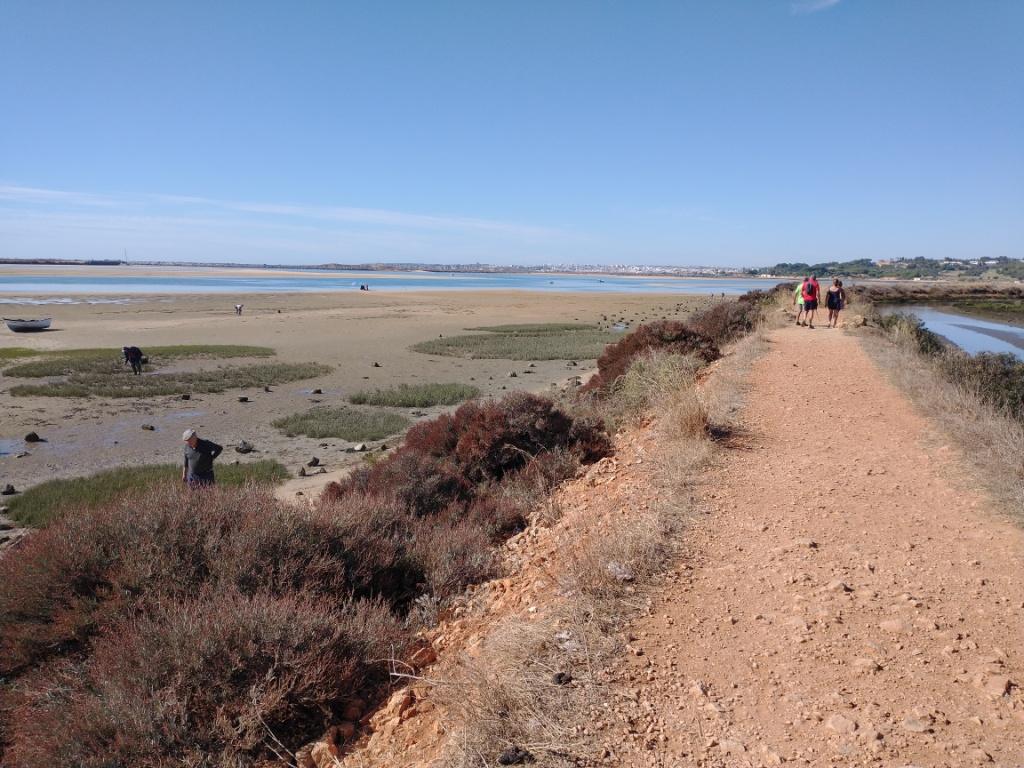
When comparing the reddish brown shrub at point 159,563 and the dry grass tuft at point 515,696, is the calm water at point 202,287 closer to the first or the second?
the reddish brown shrub at point 159,563

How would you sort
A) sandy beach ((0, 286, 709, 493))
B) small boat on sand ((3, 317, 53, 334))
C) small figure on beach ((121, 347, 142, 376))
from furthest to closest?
1. small boat on sand ((3, 317, 53, 334))
2. small figure on beach ((121, 347, 142, 376))
3. sandy beach ((0, 286, 709, 493))

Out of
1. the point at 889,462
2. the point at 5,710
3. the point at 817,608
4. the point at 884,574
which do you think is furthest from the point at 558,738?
the point at 889,462

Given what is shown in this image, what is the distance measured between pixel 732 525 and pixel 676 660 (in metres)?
2.12

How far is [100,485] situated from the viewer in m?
11.3

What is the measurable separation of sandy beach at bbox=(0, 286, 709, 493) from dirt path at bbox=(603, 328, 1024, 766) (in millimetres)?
8247

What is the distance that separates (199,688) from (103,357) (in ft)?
88.6

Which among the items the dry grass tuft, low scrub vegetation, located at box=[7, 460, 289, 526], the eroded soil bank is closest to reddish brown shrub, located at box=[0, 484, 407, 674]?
the eroded soil bank

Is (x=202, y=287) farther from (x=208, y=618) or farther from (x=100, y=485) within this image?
(x=208, y=618)

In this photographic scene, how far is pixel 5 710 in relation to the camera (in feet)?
13.1

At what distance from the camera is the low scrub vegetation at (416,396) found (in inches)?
733

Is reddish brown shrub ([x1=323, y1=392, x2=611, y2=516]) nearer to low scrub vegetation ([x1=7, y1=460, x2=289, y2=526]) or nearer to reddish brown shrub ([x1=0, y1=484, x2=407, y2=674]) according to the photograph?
reddish brown shrub ([x1=0, y1=484, x2=407, y2=674])

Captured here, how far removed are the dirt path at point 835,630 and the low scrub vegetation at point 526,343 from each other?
22061mm

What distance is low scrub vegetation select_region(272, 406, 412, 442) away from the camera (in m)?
15.3

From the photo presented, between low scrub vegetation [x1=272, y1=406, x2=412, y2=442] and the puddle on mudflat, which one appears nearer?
the puddle on mudflat
